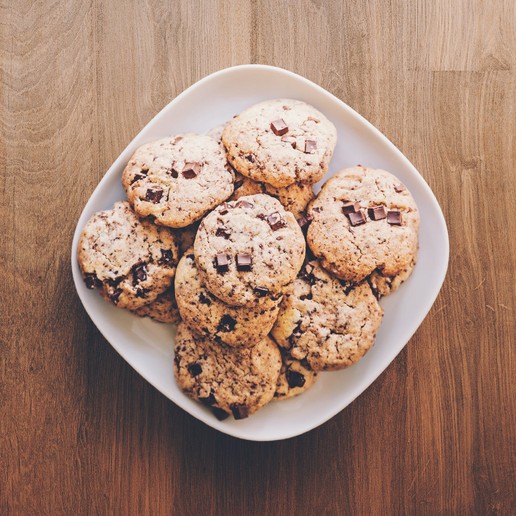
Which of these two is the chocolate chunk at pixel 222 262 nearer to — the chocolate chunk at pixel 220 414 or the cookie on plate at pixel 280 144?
the cookie on plate at pixel 280 144

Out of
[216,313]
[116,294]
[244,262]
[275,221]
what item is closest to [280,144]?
[275,221]

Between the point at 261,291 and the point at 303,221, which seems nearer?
the point at 261,291

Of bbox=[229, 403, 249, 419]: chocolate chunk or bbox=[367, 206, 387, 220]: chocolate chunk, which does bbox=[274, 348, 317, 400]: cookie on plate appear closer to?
bbox=[229, 403, 249, 419]: chocolate chunk

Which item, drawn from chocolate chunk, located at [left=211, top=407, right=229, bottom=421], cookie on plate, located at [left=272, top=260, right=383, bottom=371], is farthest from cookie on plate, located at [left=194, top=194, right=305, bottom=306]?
chocolate chunk, located at [left=211, top=407, right=229, bottom=421]

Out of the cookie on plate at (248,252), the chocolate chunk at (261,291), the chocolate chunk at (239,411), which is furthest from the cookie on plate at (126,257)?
the chocolate chunk at (239,411)

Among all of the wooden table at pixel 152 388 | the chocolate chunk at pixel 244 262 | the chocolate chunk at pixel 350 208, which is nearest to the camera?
the chocolate chunk at pixel 244 262

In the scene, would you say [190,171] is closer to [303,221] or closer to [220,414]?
[303,221]
